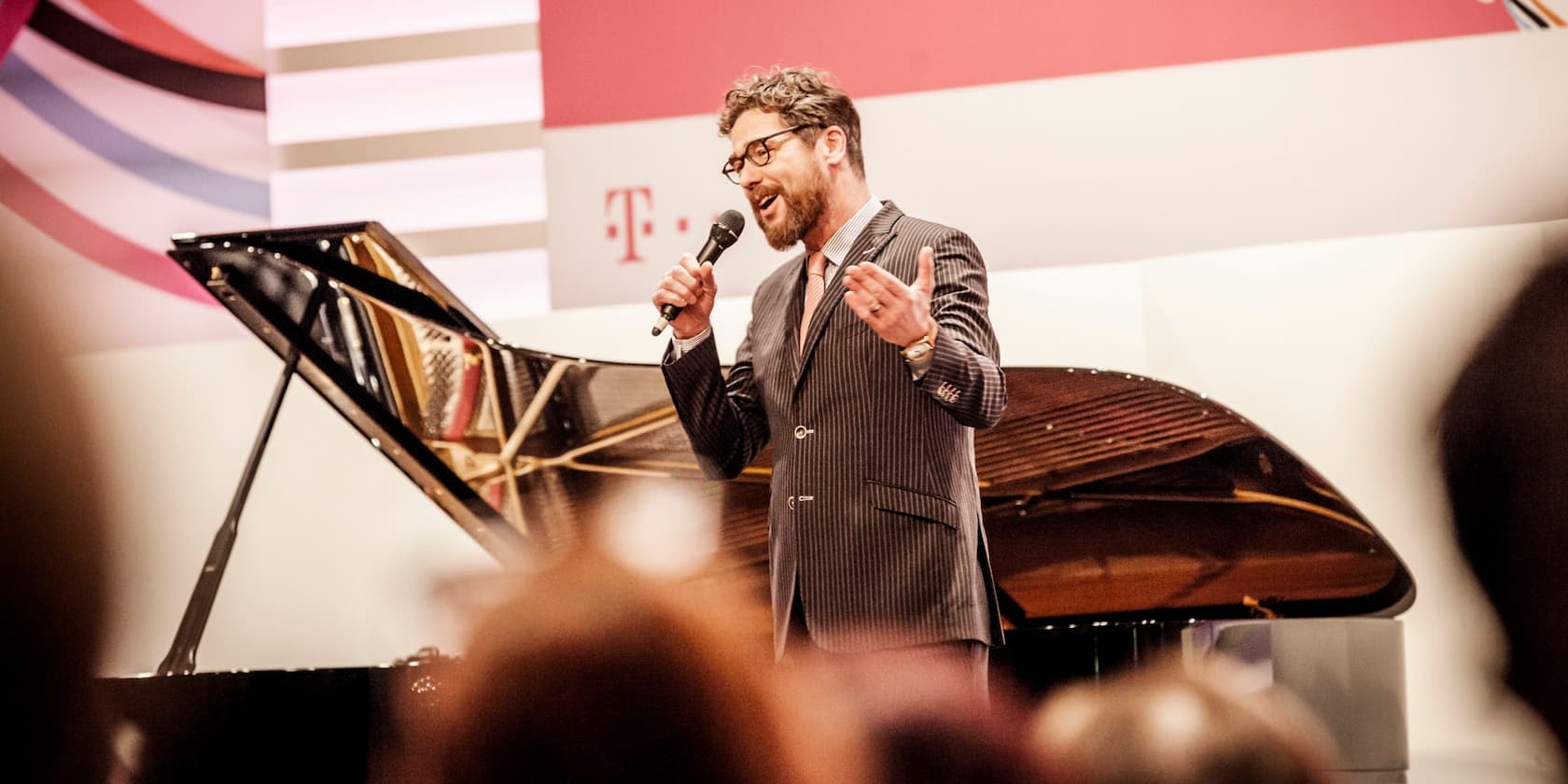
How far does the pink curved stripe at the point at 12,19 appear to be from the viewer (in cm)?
474

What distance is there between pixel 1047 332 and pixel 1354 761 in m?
1.54

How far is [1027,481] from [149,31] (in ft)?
11.9

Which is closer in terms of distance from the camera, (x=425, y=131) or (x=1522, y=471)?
(x=1522, y=471)

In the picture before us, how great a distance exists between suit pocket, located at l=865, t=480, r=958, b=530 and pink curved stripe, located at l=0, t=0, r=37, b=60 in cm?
434

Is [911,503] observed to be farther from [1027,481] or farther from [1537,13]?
[1537,13]

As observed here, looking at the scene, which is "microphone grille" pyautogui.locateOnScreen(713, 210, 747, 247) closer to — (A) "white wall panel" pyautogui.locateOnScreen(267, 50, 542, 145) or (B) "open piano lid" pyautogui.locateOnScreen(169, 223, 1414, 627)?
(B) "open piano lid" pyautogui.locateOnScreen(169, 223, 1414, 627)

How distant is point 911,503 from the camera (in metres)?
1.87

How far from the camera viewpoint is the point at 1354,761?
3.24 meters

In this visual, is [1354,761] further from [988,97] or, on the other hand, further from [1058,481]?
[988,97]

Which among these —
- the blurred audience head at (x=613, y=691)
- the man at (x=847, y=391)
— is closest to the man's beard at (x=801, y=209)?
the man at (x=847, y=391)

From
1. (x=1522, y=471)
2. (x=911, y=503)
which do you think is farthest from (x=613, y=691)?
(x=911, y=503)

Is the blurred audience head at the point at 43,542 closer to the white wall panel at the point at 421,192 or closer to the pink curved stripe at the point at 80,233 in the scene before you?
the white wall panel at the point at 421,192

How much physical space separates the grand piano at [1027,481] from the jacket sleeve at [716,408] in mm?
869

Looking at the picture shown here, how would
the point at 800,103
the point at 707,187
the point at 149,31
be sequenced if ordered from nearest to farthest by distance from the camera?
the point at 800,103 < the point at 707,187 < the point at 149,31
